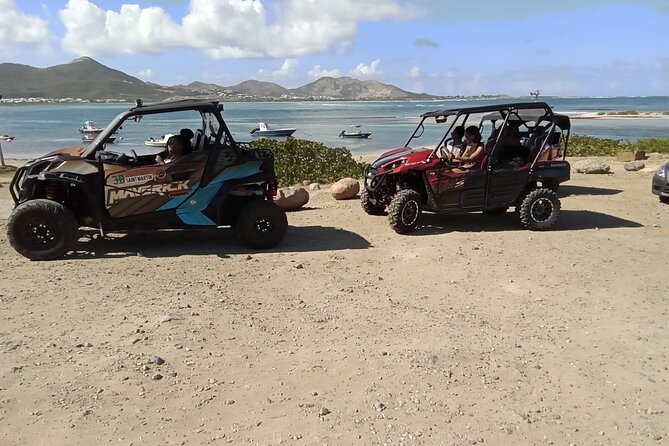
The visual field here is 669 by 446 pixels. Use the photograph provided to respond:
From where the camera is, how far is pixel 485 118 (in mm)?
12680

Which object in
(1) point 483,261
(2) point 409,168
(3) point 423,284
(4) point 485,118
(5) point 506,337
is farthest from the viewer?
(4) point 485,118

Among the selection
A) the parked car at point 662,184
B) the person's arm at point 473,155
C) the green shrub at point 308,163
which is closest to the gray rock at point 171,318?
the person's arm at point 473,155

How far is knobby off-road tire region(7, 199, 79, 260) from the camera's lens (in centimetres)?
751

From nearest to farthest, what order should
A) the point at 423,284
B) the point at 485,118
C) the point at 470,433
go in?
→ 1. the point at 470,433
2. the point at 423,284
3. the point at 485,118

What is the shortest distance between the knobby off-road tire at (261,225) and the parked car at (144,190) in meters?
0.01

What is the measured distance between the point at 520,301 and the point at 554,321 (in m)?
0.59

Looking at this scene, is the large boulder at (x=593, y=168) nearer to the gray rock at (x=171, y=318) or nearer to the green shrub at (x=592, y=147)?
the green shrub at (x=592, y=147)

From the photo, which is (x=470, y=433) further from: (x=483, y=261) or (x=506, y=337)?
(x=483, y=261)

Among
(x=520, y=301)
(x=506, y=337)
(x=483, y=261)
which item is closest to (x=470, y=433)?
(x=506, y=337)

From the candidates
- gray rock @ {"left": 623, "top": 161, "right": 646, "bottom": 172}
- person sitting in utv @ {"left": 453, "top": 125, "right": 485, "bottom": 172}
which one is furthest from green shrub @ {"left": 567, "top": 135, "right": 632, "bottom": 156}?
person sitting in utv @ {"left": 453, "top": 125, "right": 485, "bottom": 172}

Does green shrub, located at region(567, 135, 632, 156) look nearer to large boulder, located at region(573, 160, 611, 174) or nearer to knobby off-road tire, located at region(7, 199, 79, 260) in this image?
large boulder, located at region(573, 160, 611, 174)

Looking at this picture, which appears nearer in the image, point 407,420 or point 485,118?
point 407,420

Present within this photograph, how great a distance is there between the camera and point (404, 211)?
9180 millimetres

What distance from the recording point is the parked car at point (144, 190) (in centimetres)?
759
